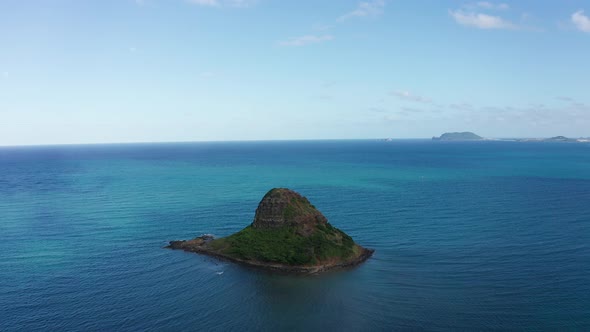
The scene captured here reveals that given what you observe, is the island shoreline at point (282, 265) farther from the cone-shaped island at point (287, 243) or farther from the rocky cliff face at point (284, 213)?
the rocky cliff face at point (284, 213)

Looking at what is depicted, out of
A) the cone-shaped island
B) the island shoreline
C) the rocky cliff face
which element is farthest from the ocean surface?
the rocky cliff face

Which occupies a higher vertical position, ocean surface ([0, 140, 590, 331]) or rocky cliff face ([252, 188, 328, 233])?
rocky cliff face ([252, 188, 328, 233])

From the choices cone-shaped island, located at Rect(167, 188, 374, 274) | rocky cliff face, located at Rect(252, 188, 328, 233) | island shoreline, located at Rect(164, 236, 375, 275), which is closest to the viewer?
island shoreline, located at Rect(164, 236, 375, 275)

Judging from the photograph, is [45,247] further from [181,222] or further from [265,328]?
[265,328]

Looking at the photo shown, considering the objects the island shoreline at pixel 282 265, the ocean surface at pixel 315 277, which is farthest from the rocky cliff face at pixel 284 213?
the ocean surface at pixel 315 277

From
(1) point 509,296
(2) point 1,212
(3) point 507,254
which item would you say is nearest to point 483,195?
(3) point 507,254

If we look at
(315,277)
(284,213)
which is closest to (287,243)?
(284,213)

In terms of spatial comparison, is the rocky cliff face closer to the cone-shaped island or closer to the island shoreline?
the cone-shaped island

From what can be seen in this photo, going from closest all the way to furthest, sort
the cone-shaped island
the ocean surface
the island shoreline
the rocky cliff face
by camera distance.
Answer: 1. the ocean surface
2. the island shoreline
3. the cone-shaped island
4. the rocky cliff face

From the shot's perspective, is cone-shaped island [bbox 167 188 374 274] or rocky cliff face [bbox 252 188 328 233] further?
rocky cliff face [bbox 252 188 328 233]
